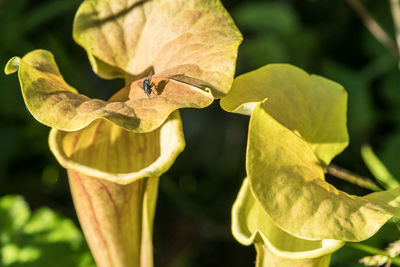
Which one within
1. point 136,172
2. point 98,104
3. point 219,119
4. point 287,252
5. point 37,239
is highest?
point 98,104

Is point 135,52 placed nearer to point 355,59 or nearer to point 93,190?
point 93,190

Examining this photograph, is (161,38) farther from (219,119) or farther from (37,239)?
(219,119)

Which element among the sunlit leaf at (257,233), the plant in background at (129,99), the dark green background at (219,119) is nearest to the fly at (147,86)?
the plant in background at (129,99)

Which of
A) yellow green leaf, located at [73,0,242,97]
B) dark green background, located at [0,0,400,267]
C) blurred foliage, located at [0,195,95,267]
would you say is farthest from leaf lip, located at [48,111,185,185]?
dark green background, located at [0,0,400,267]

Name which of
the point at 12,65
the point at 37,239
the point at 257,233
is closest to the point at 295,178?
the point at 257,233

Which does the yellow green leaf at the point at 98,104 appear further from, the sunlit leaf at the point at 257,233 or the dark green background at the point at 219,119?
the dark green background at the point at 219,119
